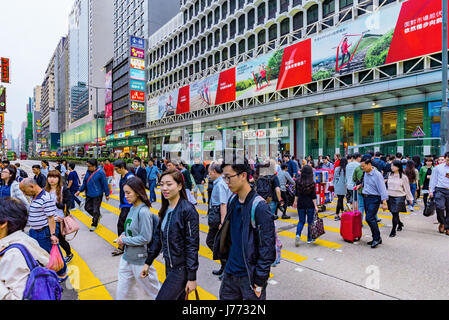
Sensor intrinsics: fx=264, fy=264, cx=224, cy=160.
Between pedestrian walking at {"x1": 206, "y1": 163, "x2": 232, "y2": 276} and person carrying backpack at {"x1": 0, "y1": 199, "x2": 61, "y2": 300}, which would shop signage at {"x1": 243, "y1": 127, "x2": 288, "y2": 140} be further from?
person carrying backpack at {"x1": 0, "y1": 199, "x2": 61, "y2": 300}

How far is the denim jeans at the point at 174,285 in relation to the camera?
2.45 meters

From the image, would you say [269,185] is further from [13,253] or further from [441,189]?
[13,253]

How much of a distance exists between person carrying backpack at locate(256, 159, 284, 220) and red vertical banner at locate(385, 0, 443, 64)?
16.1 metres

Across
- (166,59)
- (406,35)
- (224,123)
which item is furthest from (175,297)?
(166,59)

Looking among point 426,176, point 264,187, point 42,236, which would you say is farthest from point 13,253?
point 426,176

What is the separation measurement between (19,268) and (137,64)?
51.4m

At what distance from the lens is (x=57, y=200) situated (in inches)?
192

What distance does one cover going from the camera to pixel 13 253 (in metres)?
1.74

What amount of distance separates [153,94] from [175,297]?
50.3 metres

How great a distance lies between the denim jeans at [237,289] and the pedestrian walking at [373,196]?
4166 millimetres

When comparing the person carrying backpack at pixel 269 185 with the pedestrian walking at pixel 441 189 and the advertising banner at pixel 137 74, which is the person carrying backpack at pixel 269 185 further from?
the advertising banner at pixel 137 74

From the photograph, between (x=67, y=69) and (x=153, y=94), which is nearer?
(x=153, y=94)

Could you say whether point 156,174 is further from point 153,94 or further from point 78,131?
point 78,131
